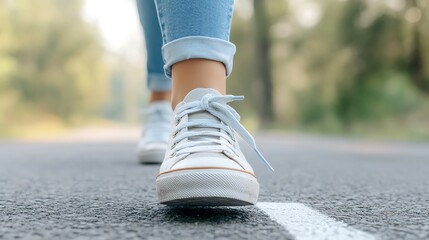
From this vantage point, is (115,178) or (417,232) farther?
(115,178)

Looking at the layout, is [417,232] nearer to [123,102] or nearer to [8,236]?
[8,236]

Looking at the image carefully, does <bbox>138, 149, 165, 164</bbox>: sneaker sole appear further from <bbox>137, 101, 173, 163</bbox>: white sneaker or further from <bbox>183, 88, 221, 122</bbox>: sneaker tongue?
<bbox>183, 88, 221, 122</bbox>: sneaker tongue

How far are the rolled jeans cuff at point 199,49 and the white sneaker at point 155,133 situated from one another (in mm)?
1464

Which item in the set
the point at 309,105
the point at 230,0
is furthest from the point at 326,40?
the point at 230,0

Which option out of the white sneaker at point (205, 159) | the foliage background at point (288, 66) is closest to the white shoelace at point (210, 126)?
the white sneaker at point (205, 159)

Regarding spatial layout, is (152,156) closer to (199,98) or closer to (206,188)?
(199,98)

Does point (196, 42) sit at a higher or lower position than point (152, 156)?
higher

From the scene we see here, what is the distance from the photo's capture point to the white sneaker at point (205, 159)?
1.41m

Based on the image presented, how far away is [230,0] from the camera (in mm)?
1722

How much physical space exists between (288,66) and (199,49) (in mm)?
16045

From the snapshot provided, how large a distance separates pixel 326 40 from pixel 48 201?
11.2 meters

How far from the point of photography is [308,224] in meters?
1.38

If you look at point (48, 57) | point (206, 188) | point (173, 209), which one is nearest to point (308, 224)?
point (206, 188)

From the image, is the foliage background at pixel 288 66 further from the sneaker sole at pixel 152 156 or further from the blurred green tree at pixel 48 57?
the sneaker sole at pixel 152 156
